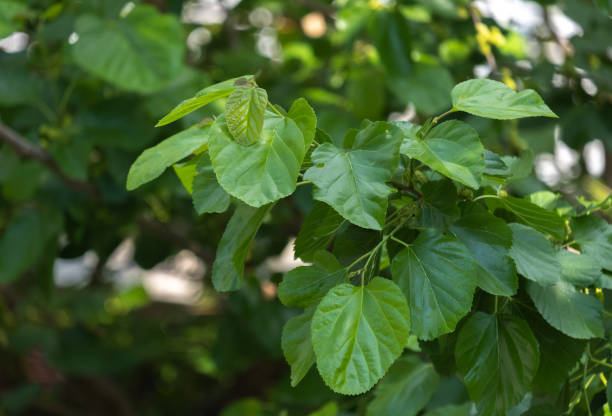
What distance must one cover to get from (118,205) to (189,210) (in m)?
0.19

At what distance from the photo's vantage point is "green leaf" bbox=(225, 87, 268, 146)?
0.39 meters

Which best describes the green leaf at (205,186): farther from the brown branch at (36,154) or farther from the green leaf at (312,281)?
the brown branch at (36,154)

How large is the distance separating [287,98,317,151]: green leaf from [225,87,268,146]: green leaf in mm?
22

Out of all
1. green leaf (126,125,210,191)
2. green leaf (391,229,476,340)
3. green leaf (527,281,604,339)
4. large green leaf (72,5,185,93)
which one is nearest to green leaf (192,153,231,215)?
green leaf (126,125,210,191)

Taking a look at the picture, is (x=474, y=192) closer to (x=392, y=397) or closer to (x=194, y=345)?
(x=392, y=397)

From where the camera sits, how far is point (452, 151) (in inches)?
15.7

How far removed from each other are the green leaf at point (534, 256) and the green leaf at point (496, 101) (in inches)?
3.3

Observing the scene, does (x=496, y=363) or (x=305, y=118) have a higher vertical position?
(x=305, y=118)

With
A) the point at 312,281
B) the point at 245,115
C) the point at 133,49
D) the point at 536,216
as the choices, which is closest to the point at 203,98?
the point at 245,115

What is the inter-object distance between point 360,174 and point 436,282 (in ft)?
0.27

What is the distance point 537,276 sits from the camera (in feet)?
1.39

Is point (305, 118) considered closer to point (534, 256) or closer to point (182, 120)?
point (534, 256)

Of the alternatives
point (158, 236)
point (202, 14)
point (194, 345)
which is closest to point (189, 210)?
point (158, 236)

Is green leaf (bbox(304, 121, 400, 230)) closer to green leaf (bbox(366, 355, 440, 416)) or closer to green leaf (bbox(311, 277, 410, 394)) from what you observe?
green leaf (bbox(311, 277, 410, 394))
